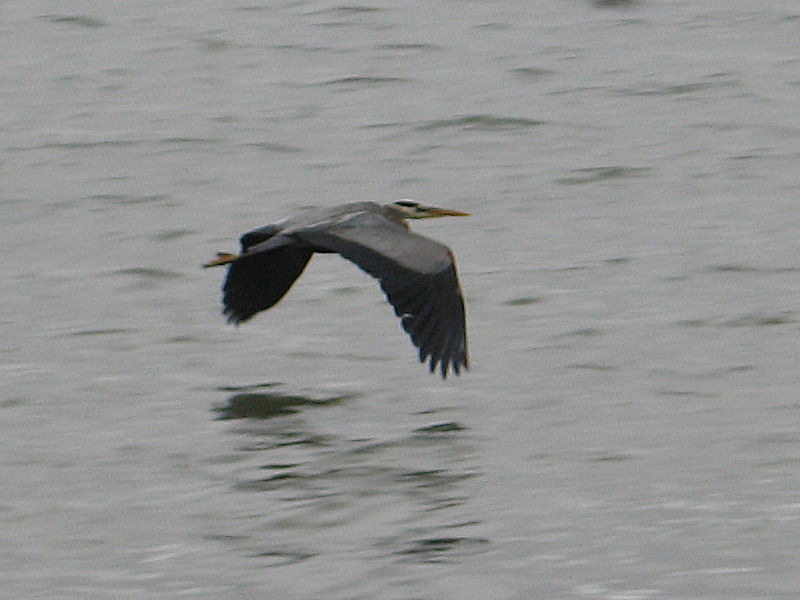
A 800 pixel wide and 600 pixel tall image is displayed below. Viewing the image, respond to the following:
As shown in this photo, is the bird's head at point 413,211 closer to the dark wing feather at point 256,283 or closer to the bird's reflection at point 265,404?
the dark wing feather at point 256,283

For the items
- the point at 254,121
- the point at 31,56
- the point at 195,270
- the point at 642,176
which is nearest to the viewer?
the point at 195,270

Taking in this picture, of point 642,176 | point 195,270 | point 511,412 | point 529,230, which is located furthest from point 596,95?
point 511,412

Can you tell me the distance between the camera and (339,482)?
851 cm

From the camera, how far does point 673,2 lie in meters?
16.3

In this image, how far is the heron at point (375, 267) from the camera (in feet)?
29.7

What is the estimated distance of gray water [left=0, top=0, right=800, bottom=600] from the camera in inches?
309

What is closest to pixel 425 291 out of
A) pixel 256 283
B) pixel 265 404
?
pixel 265 404

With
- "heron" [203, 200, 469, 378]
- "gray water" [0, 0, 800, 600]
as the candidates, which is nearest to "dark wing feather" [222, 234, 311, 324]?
"heron" [203, 200, 469, 378]

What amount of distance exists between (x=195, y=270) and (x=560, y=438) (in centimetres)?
322

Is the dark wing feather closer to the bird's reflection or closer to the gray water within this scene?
the gray water

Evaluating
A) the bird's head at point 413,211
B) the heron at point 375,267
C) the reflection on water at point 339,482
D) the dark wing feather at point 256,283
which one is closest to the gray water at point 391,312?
the reflection on water at point 339,482

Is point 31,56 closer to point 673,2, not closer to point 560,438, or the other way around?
point 673,2

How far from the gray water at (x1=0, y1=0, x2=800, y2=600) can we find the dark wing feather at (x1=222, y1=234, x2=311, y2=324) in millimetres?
204

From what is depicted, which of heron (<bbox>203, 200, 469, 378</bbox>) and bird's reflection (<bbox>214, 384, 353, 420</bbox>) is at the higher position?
heron (<bbox>203, 200, 469, 378</bbox>)
